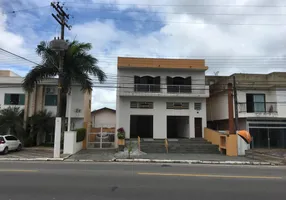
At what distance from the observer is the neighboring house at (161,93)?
26281 millimetres

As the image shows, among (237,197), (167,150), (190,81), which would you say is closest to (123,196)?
(237,197)

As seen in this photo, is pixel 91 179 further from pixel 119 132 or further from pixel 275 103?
pixel 275 103

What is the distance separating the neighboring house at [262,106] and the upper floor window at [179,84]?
3.91 m

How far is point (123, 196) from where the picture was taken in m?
6.49

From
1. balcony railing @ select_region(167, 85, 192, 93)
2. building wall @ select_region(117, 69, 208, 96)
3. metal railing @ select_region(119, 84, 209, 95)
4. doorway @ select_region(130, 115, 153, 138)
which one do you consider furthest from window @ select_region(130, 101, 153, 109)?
doorway @ select_region(130, 115, 153, 138)

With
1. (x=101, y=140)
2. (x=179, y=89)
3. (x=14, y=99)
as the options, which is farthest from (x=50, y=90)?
(x=179, y=89)

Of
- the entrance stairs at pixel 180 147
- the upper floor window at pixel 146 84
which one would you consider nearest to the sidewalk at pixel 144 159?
the entrance stairs at pixel 180 147

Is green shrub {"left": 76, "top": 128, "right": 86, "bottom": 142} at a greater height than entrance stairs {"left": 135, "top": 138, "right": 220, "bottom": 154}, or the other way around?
green shrub {"left": 76, "top": 128, "right": 86, "bottom": 142}

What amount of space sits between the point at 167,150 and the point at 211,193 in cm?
1494

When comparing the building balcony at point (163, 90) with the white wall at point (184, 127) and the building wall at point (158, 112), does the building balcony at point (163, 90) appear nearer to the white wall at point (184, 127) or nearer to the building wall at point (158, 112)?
the building wall at point (158, 112)

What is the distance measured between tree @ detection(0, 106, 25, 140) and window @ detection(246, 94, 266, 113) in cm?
2241

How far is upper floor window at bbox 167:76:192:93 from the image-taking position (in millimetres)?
26992

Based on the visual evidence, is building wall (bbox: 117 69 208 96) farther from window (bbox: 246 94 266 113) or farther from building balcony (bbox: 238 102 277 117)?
window (bbox: 246 94 266 113)

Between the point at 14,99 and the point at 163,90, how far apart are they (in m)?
15.6
